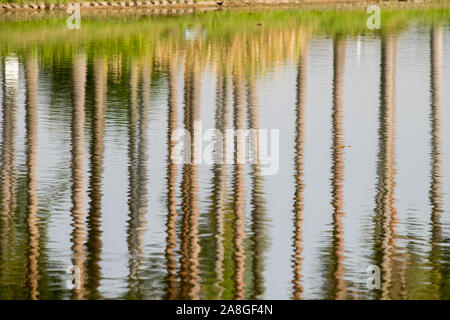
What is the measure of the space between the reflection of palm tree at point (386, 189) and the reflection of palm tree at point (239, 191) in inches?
64.0

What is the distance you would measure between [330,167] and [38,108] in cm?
969

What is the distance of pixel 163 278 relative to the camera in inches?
572

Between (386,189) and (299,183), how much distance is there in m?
1.41

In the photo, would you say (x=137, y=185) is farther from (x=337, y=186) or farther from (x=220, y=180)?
(x=337, y=186)

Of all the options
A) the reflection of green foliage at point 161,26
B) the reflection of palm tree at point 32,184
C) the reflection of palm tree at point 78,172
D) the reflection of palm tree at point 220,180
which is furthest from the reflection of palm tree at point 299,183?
the reflection of green foliage at point 161,26

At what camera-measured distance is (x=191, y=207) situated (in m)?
18.7

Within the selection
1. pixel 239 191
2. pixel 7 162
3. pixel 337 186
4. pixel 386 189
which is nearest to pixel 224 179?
pixel 239 191

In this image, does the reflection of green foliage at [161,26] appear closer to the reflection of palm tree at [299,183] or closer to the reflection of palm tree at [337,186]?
the reflection of palm tree at [299,183]

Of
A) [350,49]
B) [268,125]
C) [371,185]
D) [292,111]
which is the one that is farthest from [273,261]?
[350,49]

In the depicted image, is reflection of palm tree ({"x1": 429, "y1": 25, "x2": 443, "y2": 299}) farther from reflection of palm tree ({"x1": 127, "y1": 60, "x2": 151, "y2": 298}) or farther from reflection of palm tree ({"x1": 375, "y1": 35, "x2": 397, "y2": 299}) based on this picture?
reflection of palm tree ({"x1": 127, "y1": 60, "x2": 151, "y2": 298})

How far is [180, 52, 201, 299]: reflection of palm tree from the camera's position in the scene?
47.6ft

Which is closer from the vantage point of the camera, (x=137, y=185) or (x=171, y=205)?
(x=171, y=205)

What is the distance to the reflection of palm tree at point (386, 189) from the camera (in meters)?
15.2
